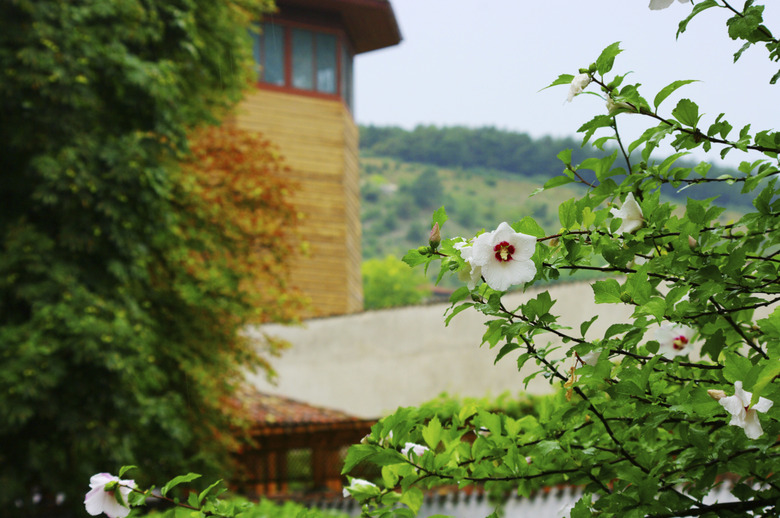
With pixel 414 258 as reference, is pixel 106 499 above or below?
below

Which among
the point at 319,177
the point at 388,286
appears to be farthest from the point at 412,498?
the point at 388,286

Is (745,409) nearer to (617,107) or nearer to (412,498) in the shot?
(617,107)

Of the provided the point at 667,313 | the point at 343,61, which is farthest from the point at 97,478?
the point at 343,61

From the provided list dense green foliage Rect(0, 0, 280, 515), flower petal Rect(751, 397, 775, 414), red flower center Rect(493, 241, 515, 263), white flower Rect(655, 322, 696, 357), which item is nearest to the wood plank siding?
dense green foliage Rect(0, 0, 280, 515)

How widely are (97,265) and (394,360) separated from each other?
5685 mm

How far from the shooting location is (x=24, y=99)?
29.4 feet

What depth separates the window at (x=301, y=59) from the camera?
18.3 metres

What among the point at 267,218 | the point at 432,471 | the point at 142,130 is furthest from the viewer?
the point at 267,218

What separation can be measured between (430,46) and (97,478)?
163 meters

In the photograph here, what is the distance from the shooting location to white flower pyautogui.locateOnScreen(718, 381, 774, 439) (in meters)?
1.69

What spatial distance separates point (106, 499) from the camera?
221 cm

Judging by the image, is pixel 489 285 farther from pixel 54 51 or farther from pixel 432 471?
pixel 54 51

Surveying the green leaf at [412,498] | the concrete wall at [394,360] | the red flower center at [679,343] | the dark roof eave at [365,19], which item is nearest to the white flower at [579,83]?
the red flower center at [679,343]

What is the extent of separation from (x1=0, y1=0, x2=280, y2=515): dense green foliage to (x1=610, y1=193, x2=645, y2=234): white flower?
7.29 meters
